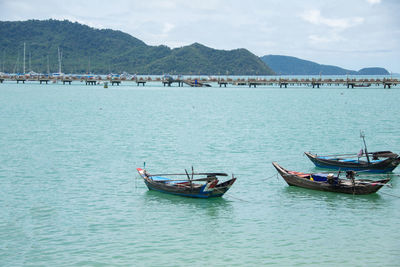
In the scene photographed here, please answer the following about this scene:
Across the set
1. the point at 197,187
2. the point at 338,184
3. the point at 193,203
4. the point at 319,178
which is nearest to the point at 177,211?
the point at 193,203

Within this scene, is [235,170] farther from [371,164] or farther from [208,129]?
[208,129]

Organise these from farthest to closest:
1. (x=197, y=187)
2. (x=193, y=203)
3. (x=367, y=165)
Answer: (x=367, y=165)
(x=197, y=187)
(x=193, y=203)

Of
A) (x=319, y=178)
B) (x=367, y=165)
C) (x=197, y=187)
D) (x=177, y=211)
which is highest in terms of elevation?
(x=367, y=165)

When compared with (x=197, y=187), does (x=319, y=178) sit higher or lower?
higher

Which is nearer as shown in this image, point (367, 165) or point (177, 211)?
point (177, 211)

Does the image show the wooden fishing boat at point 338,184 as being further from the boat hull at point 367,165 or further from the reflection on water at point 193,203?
the reflection on water at point 193,203

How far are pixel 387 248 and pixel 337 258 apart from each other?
2.15m

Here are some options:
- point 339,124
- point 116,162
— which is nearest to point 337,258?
point 116,162

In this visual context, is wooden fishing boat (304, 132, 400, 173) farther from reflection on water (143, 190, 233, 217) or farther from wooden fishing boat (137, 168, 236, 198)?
reflection on water (143, 190, 233, 217)

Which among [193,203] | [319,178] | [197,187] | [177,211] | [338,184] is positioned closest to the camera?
[177,211]

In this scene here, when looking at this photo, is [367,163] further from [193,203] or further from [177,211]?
[177,211]

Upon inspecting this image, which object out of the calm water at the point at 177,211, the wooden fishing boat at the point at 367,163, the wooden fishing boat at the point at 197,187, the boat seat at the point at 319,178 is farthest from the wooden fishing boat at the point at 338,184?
the wooden fishing boat at the point at 197,187

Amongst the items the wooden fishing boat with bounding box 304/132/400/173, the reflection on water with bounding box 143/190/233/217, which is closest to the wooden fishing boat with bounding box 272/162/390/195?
the wooden fishing boat with bounding box 304/132/400/173

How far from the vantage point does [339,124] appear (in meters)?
56.1
